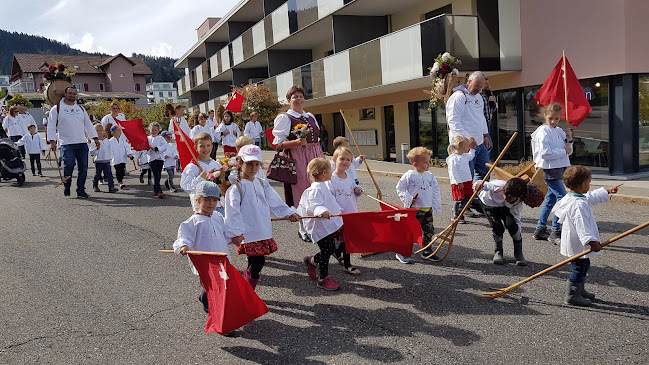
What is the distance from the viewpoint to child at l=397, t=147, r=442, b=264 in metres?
5.92

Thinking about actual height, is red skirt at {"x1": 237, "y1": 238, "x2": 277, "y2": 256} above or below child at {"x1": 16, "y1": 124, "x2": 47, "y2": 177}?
below

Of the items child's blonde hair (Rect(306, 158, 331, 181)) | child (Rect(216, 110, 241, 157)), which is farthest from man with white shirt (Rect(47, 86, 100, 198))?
child's blonde hair (Rect(306, 158, 331, 181))

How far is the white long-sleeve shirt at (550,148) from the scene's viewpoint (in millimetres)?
6613

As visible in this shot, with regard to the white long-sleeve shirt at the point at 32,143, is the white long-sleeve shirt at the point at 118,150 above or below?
below

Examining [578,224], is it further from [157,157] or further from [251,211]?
[157,157]

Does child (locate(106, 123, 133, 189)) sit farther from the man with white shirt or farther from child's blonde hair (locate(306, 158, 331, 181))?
child's blonde hair (locate(306, 158, 331, 181))

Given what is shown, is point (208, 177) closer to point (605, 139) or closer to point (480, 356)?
point (480, 356)

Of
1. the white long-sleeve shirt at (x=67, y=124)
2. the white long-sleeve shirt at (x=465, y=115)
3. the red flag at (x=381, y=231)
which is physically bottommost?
the red flag at (x=381, y=231)

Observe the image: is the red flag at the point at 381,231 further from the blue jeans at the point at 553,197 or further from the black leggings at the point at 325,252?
the blue jeans at the point at 553,197

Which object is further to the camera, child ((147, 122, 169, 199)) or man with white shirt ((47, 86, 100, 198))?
child ((147, 122, 169, 199))

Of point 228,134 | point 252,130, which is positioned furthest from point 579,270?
point 252,130

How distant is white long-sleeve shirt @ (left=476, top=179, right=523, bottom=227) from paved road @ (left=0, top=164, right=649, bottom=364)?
61 centimetres

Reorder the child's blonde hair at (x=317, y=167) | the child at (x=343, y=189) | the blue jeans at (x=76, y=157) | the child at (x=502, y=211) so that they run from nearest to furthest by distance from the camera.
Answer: the child's blonde hair at (x=317, y=167), the child at (x=502, y=211), the child at (x=343, y=189), the blue jeans at (x=76, y=157)

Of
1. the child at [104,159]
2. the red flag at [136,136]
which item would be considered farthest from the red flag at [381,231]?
the child at [104,159]
